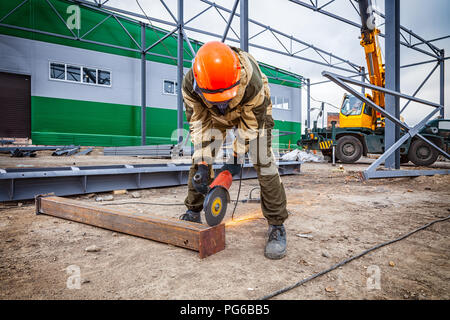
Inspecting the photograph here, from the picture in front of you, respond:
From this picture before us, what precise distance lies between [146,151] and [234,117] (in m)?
7.14

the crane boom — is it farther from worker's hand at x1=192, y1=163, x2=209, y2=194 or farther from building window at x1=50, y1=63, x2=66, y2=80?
building window at x1=50, y1=63, x2=66, y2=80

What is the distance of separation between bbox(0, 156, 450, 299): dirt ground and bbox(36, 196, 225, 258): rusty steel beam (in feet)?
0.22

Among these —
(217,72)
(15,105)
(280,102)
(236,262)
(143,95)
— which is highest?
(280,102)

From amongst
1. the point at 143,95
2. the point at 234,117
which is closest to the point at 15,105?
the point at 143,95

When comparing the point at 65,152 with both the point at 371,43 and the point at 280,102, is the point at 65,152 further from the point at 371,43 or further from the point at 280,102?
the point at 280,102

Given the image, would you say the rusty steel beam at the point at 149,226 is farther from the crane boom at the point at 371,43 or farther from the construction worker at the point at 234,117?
the crane boom at the point at 371,43

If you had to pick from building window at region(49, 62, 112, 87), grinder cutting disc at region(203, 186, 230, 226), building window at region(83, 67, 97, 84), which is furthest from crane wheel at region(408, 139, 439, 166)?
building window at region(83, 67, 97, 84)

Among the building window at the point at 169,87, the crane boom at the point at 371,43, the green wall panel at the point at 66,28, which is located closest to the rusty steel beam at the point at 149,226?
the crane boom at the point at 371,43

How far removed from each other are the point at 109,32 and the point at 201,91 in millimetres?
13047

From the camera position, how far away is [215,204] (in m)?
2.05

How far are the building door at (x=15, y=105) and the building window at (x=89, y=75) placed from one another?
2.17 m

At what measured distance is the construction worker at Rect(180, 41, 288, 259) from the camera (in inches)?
67.8
